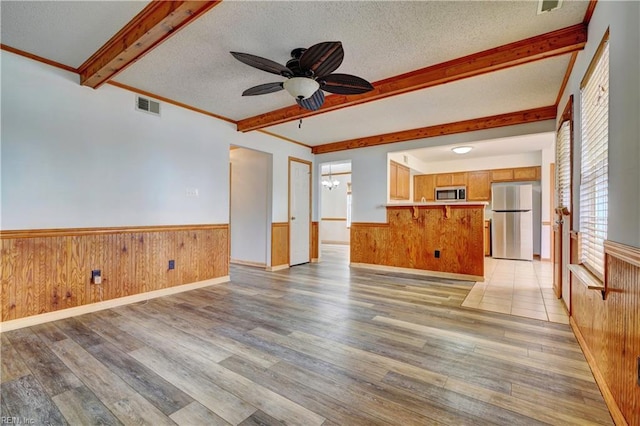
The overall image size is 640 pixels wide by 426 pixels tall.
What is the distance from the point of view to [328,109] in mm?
3564

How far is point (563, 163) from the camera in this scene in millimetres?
3367

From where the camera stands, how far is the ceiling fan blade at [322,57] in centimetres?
200

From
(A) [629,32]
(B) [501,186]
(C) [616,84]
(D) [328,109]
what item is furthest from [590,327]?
(B) [501,186]

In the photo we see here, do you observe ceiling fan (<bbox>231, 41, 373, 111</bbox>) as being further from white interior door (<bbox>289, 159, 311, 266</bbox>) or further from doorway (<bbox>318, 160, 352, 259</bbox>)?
doorway (<bbox>318, 160, 352, 259</bbox>)

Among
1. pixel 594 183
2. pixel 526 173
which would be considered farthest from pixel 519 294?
pixel 526 173

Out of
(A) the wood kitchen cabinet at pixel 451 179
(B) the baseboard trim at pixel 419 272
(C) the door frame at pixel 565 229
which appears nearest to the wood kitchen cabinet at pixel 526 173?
(A) the wood kitchen cabinet at pixel 451 179

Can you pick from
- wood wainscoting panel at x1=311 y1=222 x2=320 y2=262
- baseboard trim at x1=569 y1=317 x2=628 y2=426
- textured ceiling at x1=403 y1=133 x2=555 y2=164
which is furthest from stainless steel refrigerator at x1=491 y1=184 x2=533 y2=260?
baseboard trim at x1=569 y1=317 x2=628 y2=426

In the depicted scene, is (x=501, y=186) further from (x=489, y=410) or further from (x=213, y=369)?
(x=213, y=369)

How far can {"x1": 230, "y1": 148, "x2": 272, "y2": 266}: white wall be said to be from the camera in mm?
5242

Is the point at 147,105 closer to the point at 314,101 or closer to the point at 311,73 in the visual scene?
the point at 314,101

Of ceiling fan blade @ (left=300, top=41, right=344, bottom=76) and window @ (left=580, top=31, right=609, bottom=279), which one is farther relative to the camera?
ceiling fan blade @ (left=300, top=41, right=344, bottom=76)

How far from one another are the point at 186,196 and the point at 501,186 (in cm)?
654

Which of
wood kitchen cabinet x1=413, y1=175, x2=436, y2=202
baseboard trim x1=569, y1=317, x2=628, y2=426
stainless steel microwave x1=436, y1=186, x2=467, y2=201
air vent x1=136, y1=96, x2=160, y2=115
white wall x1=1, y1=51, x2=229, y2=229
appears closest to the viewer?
baseboard trim x1=569, y1=317, x2=628, y2=426

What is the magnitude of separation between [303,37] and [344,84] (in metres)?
0.50
